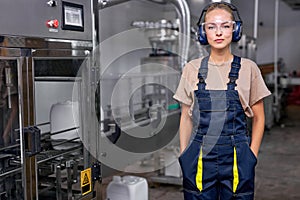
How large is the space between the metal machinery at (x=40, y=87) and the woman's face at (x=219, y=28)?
1.59 ft

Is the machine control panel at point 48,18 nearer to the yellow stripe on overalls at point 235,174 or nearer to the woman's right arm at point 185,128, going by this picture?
the woman's right arm at point 185,128

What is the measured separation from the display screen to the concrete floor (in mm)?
1806

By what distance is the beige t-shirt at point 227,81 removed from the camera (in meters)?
1.43

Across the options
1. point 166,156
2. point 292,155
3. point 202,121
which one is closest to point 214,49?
point 202,121

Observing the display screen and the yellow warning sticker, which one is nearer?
the display screen

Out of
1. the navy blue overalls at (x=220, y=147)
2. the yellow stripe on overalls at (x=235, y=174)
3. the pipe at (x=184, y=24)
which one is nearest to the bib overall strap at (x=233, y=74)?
the navy blue overalls at (x=220, y=147)

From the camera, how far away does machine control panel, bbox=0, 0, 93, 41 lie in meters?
1.15

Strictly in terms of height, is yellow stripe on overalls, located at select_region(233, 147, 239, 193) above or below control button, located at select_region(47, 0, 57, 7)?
below

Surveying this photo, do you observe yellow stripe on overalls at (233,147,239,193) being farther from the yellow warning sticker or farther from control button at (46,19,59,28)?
control button at (46,19,59,28)

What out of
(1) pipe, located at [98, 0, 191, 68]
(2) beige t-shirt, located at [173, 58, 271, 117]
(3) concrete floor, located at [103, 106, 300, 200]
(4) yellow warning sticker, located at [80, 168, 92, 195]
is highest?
(1) pipe, located at [98, 0, 191, 68]

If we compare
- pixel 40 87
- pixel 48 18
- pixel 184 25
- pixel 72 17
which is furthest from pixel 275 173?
pixel 48 18

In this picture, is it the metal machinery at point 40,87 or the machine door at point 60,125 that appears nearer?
the metal machinery at point 40,87

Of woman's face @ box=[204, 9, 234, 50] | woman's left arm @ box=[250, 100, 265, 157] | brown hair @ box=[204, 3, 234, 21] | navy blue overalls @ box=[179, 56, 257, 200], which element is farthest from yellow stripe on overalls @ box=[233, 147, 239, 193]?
brown hair @ box=[204, 3, 234, 21]

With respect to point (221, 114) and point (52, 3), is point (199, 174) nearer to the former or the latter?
point (221, 114)
